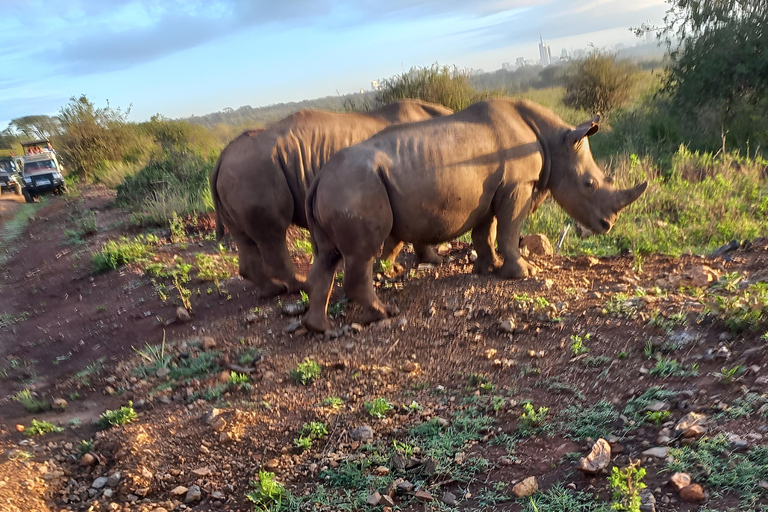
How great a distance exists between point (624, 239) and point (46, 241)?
11.5 m

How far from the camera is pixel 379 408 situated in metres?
3.41

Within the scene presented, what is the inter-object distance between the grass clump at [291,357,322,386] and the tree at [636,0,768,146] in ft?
36.2

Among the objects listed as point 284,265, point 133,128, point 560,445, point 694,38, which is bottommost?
point 560,445

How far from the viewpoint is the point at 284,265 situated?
238 inches

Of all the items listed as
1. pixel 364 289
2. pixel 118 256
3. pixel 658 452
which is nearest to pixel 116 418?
pixel 364 289

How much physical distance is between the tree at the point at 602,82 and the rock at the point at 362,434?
17.7 m

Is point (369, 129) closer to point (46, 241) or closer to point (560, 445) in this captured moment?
point (560, 445)

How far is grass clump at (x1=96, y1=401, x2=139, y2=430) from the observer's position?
3.87 meters

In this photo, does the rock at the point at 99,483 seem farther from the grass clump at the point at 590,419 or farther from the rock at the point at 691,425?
the rock at the point at 691,425

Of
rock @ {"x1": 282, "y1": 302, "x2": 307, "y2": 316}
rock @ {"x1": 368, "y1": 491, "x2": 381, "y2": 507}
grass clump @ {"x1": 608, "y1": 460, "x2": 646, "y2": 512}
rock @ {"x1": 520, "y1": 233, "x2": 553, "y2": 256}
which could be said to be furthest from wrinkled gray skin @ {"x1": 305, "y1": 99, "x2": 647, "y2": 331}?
grass clump @ {"x1": 608, "y1": 460, "x2": 646, "y2": 512}

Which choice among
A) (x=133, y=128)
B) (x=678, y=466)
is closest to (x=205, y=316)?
(x=678, y=466)

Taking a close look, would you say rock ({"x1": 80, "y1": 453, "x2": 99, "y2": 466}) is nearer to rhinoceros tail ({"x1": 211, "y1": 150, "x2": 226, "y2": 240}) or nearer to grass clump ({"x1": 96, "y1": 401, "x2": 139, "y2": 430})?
grass clump ({"x1": 96, "y1": 401, "x2": 139, "y2": 430})

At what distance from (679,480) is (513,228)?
3259mm

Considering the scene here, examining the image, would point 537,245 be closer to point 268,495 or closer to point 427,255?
point 427,255
